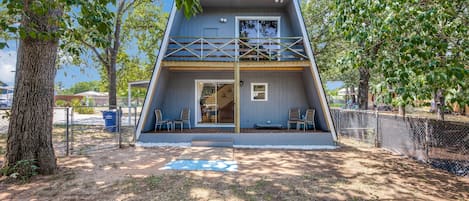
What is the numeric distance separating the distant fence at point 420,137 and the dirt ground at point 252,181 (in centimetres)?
35

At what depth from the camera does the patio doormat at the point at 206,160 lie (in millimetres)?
5430

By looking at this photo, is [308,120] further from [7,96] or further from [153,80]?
[7,96]

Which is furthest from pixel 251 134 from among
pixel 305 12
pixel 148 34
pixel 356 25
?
Answer: pixel 148 34

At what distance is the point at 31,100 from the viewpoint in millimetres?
4473

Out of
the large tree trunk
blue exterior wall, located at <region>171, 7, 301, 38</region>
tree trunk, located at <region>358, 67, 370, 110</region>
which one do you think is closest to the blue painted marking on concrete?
the large tree trunk

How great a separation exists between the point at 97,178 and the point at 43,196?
0.97m

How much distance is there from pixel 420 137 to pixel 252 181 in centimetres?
472

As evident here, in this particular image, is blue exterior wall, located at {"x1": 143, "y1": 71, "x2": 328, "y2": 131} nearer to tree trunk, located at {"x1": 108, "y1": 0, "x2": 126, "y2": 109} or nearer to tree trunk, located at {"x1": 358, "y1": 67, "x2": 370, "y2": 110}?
tree trunk, located at {"x1": 358, "y1": 67, "x2": 370, "y2": 110}

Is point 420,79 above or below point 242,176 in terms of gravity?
above

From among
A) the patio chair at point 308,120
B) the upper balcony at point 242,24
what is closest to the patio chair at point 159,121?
the upper balcony at point 242,24

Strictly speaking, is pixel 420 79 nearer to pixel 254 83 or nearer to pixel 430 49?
pixel 430 49

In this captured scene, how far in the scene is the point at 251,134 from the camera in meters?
7.88

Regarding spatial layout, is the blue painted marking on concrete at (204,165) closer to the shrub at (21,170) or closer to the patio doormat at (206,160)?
the patio doormat at (206,160)

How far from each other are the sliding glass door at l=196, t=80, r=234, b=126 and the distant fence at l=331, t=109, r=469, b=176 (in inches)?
189
